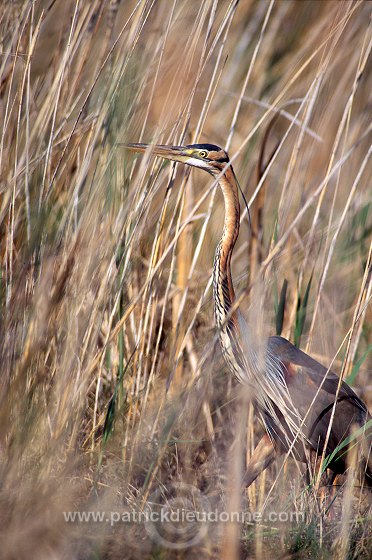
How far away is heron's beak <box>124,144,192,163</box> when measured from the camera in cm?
179

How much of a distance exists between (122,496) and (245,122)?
1.83 meters

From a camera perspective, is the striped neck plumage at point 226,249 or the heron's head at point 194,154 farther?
the striped neck plumage at point 226,249

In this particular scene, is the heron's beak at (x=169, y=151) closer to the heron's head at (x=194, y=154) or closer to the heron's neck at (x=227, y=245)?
the heron's head at (x=194, y=154)

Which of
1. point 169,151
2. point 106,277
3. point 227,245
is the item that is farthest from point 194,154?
point 106,277

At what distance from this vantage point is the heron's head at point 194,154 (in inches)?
70.9

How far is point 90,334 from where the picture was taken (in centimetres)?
176

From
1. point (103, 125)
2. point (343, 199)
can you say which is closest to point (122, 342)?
point (103, 125)

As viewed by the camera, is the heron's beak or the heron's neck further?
the heron's neck

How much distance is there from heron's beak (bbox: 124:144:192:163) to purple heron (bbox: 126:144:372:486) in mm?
178

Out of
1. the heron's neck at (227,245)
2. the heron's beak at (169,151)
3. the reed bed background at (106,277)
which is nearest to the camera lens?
the reed bed background at (106,277)

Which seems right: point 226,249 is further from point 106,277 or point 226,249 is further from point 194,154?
point 106,277

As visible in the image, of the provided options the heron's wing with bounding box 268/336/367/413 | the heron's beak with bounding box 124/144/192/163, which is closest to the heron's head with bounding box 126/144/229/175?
the heron's beak with bounding box 124/144/192/163

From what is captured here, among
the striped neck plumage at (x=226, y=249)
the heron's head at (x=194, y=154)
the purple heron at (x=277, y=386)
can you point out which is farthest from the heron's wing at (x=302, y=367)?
the heron's head at (x=194, y=154)

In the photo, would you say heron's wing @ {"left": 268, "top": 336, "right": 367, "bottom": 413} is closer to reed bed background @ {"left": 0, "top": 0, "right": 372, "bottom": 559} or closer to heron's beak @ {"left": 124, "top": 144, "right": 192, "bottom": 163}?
reed bed background @ {"left": 0, "top": 0, "right": 372, "bottom": 559}
